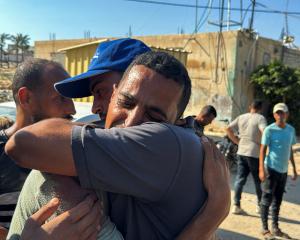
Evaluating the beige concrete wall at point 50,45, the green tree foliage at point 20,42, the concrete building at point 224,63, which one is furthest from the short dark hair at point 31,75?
the green tree foliage at point 20,42

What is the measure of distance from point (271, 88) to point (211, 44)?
8.65 ft

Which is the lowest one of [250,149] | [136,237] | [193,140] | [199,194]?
[250,149]

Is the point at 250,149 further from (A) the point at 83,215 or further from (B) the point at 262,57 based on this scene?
(B) the point at 262,57

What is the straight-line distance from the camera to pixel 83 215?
38.7 inches

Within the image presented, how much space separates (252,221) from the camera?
17.5 ft

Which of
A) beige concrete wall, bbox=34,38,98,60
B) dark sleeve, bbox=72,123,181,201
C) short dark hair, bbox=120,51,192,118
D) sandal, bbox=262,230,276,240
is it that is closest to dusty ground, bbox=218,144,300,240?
sandal, bbox=262,230,276,240

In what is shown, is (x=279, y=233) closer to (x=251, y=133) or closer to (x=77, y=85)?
(x=251, y=133)

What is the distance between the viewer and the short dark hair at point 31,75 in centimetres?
206

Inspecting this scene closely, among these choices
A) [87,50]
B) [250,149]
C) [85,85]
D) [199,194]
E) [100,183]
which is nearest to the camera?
[100,183]

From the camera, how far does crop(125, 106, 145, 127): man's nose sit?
1.03 m

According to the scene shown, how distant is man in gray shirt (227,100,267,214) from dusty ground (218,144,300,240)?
0.75 feet

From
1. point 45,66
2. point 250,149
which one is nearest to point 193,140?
point 45,66

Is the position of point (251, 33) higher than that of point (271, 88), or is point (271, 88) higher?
point (251, 33)

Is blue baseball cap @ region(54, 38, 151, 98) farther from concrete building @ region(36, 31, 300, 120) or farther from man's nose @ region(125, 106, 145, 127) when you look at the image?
concrete building @ region(36, 31, 300, 120)
